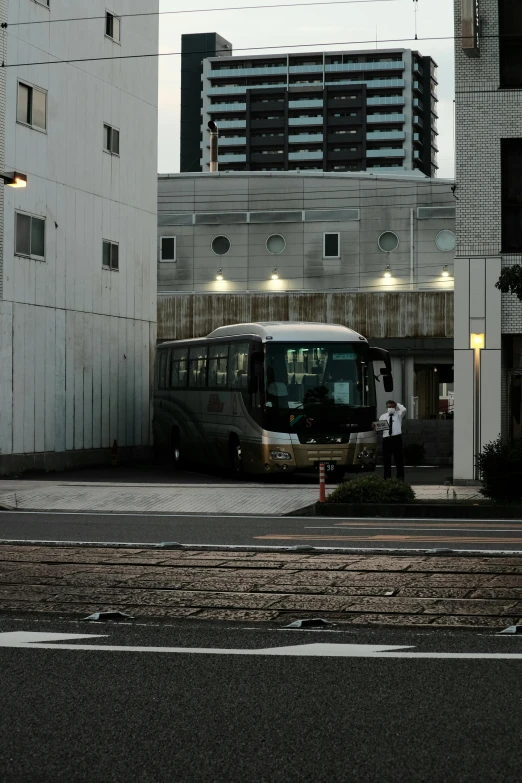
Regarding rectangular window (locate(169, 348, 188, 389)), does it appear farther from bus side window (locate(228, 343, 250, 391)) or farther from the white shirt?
the white shirt

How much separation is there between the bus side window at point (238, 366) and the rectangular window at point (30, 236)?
222 inches

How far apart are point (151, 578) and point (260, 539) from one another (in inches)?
157

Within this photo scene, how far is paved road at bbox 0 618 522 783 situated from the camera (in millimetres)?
4812

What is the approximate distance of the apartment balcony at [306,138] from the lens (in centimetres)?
11950

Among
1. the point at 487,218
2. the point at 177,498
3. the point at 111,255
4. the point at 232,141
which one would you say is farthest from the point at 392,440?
the point at 232,141

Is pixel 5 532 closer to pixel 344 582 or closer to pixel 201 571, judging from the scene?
pixel 201 571

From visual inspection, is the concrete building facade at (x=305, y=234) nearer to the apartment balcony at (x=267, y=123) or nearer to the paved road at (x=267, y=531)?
the paved road at (x=267, y=531)

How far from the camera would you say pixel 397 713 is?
5.64m

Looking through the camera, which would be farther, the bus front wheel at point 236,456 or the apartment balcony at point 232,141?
the apartment balcony at point 232,141

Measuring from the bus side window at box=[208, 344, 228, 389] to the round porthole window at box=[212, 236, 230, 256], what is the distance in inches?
1110

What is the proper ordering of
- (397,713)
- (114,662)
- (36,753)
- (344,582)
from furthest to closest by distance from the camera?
1. (344,582)
2. (114,662)
3. (397,713)
4. (36,753)

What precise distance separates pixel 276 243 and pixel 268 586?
48764mm

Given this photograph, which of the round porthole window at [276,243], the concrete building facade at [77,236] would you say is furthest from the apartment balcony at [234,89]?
the concrete building facade at [77,236]

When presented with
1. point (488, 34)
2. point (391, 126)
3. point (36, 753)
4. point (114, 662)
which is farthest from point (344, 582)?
point (391, 126)
